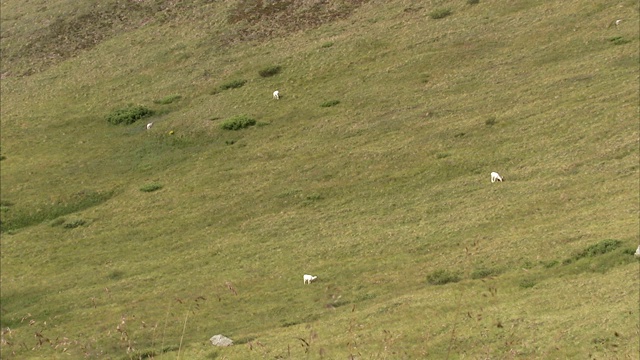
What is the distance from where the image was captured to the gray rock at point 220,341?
90.7ft

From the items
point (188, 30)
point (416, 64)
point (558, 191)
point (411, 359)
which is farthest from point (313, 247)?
point (188, 30)

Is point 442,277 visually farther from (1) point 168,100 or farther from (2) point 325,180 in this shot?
(1) point 168,100

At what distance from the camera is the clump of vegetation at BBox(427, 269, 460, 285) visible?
100ft

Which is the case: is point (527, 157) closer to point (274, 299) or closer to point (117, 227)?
point (274, 299)

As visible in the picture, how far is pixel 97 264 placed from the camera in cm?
4094

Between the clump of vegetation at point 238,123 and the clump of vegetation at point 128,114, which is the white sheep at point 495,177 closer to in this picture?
the clump of vegetation at point 238,123

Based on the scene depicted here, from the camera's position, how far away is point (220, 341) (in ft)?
91.5

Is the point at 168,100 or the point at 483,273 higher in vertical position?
the point at 483,273

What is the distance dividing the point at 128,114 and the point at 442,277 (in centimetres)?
3564

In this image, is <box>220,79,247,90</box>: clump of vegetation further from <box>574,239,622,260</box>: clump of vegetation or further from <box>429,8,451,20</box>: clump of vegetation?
<box>574,239,622,260</box>: clump of vegetation

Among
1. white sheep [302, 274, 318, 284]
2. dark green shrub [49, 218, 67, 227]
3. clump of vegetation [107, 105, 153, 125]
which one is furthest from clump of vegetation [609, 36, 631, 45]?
dark green shrub [49, 218, 67, 227]

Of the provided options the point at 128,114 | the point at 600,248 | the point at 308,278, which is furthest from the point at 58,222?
the point at 600,248

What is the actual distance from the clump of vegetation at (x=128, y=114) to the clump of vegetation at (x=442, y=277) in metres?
34.2

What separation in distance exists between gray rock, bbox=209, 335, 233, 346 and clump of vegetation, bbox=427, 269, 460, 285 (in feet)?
25.3
